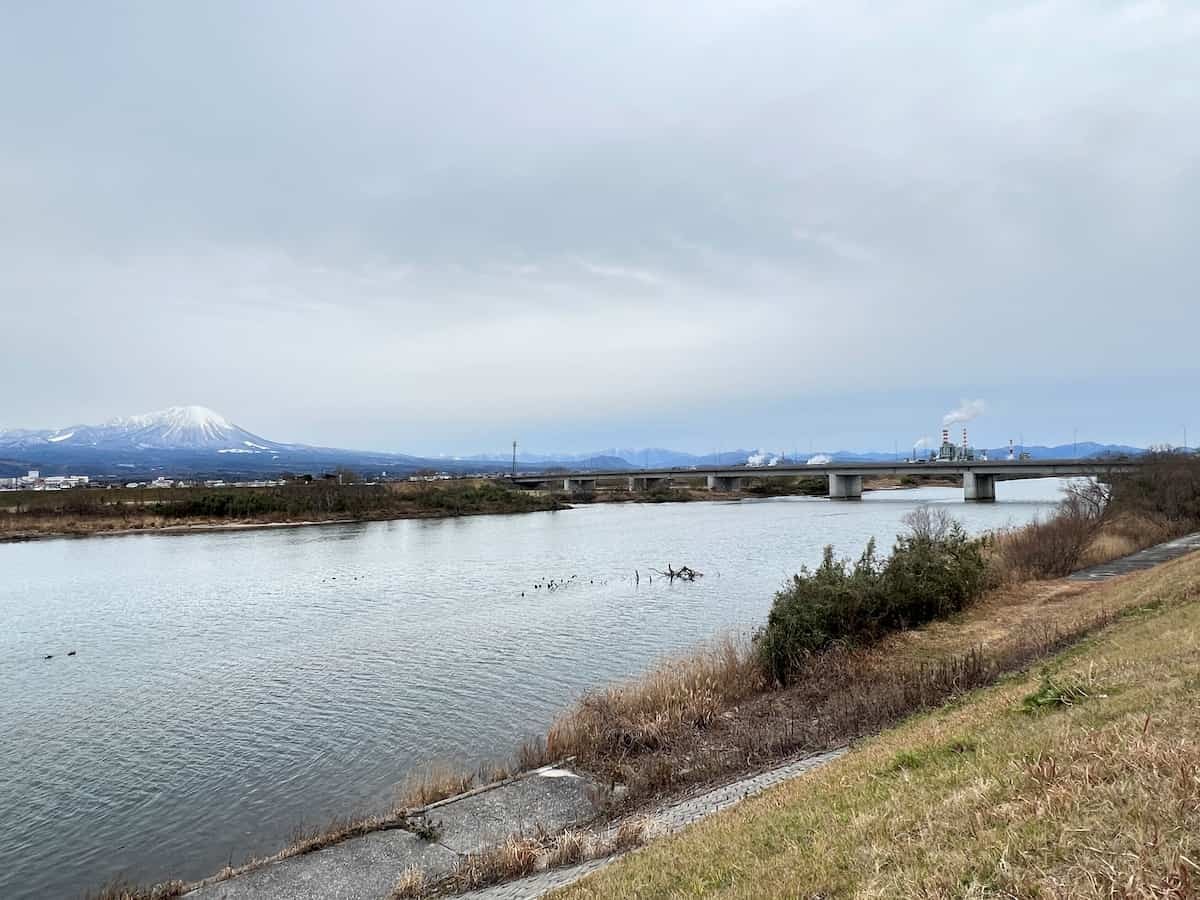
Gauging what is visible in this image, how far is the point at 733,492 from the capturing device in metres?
151

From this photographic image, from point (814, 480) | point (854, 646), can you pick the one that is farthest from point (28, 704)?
point (814, 480)

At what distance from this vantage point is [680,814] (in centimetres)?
1153

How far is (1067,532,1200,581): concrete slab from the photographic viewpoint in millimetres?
32656

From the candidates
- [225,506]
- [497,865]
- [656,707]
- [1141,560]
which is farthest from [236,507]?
[497,865]

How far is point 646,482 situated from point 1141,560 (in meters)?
121

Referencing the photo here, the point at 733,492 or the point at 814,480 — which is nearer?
the point at 733,492

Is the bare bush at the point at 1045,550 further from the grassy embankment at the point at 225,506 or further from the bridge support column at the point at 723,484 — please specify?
the bridge support column at the point at 723,484

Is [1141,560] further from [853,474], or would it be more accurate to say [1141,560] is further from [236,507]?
[853,474]

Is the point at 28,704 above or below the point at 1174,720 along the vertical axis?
below

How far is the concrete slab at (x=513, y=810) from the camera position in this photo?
12.3 m

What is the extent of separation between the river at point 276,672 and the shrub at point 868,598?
17.4 ft

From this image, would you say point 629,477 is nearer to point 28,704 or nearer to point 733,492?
point 733,492

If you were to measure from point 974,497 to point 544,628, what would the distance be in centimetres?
9616

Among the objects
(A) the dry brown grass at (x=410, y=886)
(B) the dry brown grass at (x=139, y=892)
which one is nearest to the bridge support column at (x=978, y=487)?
(A) the dry brown grass at (x=410, y=886)
